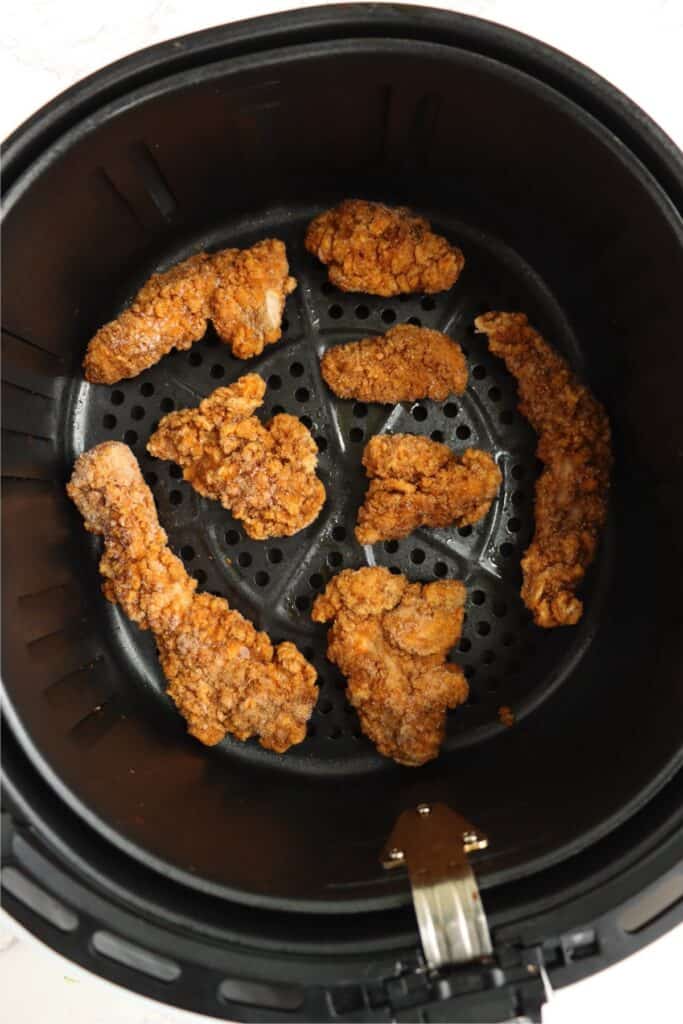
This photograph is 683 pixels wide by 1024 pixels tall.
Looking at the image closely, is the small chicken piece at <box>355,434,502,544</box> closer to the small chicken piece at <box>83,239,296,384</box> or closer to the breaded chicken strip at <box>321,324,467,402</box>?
the breaded chicken strip at <box>321,324,467,402</box>

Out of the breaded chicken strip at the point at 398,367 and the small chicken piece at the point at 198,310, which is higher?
the small chicken piece at the point at 198,310

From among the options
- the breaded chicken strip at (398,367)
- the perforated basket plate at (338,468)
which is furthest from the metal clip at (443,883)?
the breaded chicken strip at (398,367)

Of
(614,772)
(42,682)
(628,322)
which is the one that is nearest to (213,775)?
(42,682)

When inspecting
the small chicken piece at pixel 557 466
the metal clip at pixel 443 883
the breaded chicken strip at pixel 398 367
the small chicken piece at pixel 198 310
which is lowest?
the metal clip at pixel 443 883

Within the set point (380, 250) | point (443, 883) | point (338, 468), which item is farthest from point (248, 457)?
point (443, 883)

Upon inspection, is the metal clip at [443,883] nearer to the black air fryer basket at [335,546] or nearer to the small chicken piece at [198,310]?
the black air fryer basket at [335,546]

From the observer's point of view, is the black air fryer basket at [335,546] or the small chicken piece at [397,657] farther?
the small chicken piece at [397,657]
